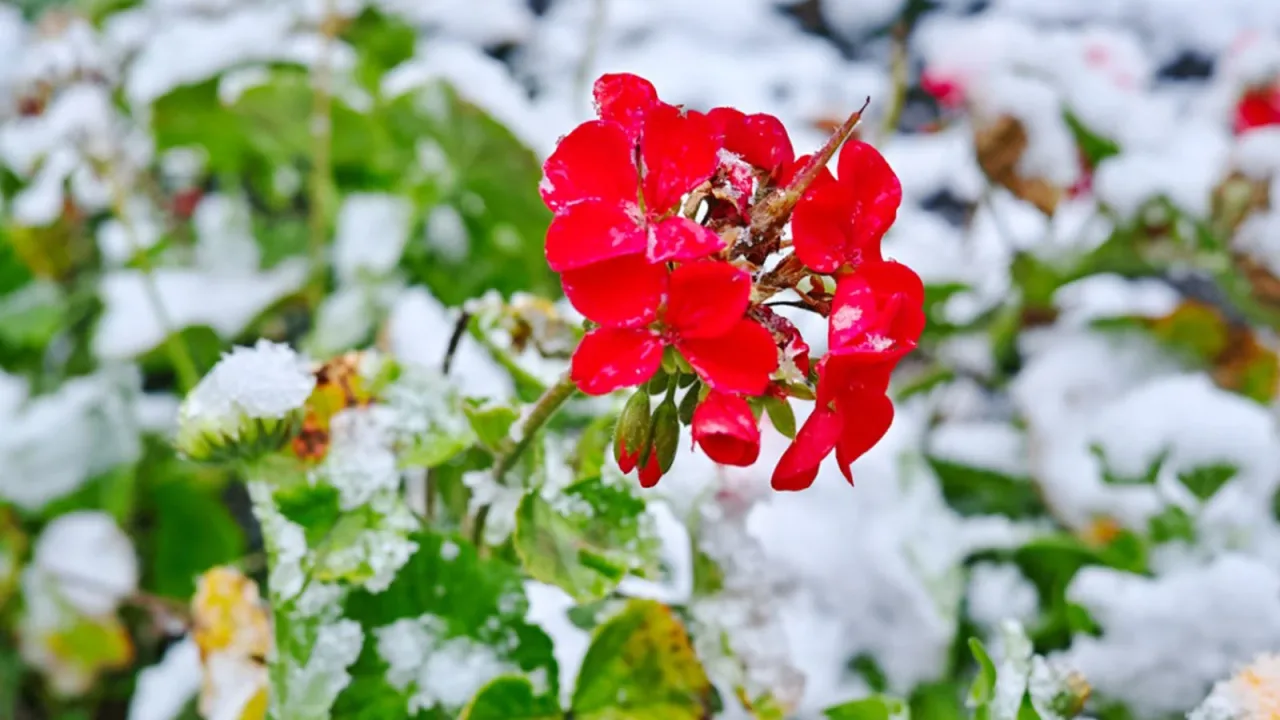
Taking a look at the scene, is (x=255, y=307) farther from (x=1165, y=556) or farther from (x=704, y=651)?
(x=1165, y=556)

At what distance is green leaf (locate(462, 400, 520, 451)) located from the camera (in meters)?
0.38

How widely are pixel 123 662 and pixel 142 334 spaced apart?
23 centimetres

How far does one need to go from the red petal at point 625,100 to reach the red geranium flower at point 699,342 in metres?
0.05

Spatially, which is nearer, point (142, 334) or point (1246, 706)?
point (1246, 706)

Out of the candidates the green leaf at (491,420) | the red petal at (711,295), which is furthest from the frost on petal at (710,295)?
the green leaf at (491,420)

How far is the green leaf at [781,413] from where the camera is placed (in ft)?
1.00

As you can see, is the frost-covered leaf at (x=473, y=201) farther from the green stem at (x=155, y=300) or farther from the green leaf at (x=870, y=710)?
the green leaf at (x=870, y=710)

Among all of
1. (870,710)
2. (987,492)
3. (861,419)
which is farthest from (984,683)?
(987,492)

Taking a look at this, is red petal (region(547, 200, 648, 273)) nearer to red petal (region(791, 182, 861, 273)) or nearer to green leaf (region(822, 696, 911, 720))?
red petal (region(791, 182, 861, 273))

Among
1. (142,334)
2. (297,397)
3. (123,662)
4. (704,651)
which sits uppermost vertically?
(297,397)

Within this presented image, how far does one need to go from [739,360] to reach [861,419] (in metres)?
0.04

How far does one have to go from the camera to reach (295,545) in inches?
15.5

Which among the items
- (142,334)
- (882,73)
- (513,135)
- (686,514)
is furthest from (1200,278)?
(142,334)

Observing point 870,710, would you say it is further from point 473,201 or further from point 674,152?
point 473,201
